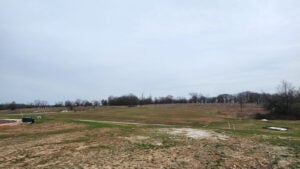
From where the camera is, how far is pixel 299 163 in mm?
9852

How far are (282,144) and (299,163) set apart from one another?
4191 millimetres

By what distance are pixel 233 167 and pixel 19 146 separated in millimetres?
11477

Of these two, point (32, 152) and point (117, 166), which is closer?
point (117, 166)

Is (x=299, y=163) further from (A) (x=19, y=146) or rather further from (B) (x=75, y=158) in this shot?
(A) (x=19, y=146)

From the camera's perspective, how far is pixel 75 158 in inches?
424

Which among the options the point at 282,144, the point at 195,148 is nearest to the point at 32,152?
the point at 195,148

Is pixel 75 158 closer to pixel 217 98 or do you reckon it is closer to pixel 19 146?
pixel 19 146

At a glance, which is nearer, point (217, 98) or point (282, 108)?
point (282, 108)

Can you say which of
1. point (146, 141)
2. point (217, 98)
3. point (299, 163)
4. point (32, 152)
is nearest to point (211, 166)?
point (299, 163)

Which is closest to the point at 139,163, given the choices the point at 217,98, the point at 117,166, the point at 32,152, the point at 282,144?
the point at 117,166

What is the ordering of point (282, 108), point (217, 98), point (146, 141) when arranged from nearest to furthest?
point (146, 141) → point (282, 108) → point (217, 98)

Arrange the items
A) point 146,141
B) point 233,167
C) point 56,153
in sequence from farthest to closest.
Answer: point 146,141, point 56,153, point 233,167

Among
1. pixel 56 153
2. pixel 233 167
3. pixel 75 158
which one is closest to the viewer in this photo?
pixel 233 167

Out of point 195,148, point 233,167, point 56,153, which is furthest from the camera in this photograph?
point 195,148
